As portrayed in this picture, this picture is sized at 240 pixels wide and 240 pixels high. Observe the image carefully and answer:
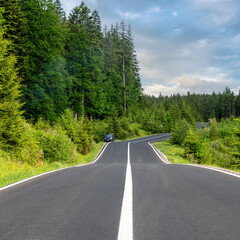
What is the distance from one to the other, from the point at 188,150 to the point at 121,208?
22776 mm

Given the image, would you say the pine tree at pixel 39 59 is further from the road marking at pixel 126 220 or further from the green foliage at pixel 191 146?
the road marking at pixel 126 220

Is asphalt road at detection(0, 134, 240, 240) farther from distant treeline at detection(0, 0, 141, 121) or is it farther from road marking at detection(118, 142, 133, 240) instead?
distant treeline at detection(0, 0, 141, 121)

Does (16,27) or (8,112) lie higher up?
(16,27)

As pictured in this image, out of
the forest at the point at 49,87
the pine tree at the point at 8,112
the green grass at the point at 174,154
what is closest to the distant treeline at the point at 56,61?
the forest at the point at 49,87

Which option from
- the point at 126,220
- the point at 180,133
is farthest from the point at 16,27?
the point at 180,133

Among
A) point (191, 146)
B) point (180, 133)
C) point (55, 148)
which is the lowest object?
point (191, 146)

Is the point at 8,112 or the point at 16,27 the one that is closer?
the point at 8,112

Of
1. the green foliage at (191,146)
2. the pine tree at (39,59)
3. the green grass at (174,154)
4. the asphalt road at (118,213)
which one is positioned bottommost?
the green grass at (174,154)

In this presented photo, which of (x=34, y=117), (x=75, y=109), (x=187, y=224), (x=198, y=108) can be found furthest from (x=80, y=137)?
(x=198, y=108)

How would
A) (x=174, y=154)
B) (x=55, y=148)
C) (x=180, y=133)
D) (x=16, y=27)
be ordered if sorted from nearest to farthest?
(x=55, y=148)
(x=16, y=27)
(x=174, y=154)
(x=180, y=133)

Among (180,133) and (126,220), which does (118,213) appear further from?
(180,133)

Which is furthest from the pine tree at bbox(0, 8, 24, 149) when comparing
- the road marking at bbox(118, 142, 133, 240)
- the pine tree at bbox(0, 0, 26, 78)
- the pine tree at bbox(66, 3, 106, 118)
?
the pine tree at bbox(66, 3, 106, 118)

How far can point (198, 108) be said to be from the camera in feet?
447

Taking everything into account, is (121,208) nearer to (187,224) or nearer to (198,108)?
(187,224)
